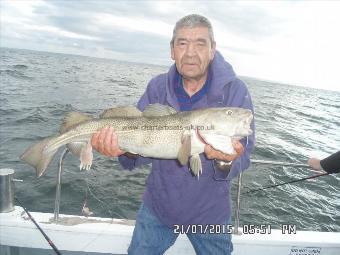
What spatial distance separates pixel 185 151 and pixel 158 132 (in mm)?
532

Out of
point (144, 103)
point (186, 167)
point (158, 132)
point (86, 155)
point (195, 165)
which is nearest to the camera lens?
point (195, 165)

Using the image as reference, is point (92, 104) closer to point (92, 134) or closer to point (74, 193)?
point (74, 193)

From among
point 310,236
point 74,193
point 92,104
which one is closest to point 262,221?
point 310,236

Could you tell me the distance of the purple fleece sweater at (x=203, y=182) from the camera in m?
4.14

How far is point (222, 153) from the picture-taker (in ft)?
12.8

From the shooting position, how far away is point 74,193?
1169 centimetres

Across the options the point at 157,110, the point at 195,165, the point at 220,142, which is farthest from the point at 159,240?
the point at 157,110

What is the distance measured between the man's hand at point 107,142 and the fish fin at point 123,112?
0.83 ft

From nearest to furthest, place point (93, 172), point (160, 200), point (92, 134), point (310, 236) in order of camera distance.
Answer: point (160, 200) < point (92, 134) < point (310, 236) < point (93, 172)

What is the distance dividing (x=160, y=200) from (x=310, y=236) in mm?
3151

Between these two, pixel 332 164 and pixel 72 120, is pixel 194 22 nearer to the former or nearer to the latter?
pixel 72 120

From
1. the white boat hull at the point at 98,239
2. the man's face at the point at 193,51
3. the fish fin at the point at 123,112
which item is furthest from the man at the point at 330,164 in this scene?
the fish fin at the point at 123,112

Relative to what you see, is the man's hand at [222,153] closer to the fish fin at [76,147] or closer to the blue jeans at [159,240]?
the blue jeans at [159,240]

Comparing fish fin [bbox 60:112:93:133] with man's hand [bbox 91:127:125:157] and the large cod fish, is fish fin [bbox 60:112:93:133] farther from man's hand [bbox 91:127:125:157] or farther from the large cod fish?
man's hand [bbox 91:127:125:157]
